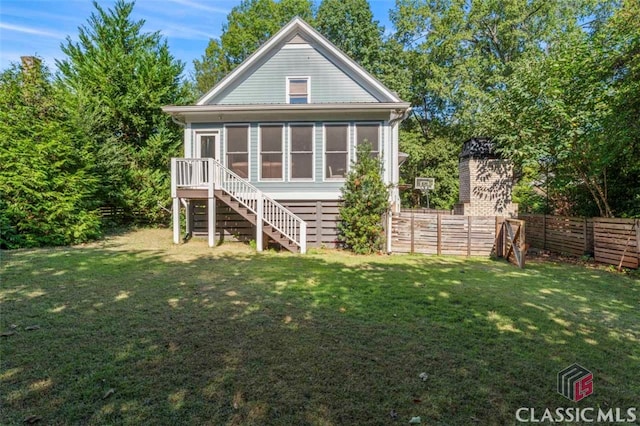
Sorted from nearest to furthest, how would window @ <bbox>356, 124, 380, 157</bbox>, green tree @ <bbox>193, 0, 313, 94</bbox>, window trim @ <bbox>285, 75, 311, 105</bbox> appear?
window @ <bbox>356, 124, 380, 157</bbox>, window trim @ <bbox>285, 75, 311, 105</bbox>, green tree @ <bbox>193, 0, 313, 94</bbox>

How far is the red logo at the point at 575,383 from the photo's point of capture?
8.51 feet

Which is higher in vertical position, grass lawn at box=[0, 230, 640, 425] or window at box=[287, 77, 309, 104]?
window at box=[287, 77, 309, 104]

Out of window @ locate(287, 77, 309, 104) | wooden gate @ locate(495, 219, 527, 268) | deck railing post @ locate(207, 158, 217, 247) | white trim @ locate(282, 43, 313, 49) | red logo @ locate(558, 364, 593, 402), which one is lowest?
red logo @ locate(558, 364, 593, 402)

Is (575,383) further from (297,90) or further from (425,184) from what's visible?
(425,184)

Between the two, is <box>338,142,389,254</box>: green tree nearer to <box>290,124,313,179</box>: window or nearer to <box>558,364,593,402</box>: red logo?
<box>290,124,313,179</box>: window

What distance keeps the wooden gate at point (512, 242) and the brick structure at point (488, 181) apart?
5.46 ft

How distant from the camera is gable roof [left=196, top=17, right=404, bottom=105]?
11177 mm

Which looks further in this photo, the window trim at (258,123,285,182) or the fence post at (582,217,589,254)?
the window trim at (258,123,285,182)

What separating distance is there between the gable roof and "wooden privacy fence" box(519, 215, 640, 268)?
6225mm

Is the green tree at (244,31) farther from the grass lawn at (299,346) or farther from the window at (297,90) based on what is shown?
the grass lawn at (299,346)

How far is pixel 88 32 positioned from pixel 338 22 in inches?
731

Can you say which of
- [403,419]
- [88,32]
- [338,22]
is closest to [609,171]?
[403,419]

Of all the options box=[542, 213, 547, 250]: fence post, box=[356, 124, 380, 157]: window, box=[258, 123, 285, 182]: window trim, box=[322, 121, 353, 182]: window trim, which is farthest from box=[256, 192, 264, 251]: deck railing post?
box=[542, 213, 547, 250]: fence post

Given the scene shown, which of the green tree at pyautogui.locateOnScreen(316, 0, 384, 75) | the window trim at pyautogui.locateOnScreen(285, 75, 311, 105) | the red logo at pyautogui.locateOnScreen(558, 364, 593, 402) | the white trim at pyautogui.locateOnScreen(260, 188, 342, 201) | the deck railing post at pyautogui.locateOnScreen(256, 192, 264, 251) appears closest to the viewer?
the red logo at pyautogui.locateOnScreen(558, 364, 593, 402)
